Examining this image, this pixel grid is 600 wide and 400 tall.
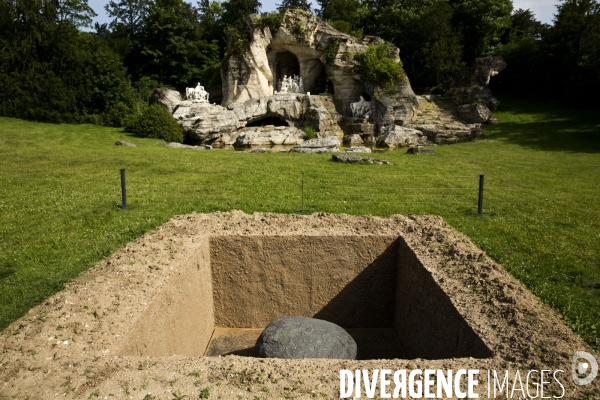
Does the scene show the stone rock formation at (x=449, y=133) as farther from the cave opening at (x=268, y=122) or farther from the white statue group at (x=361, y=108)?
the cave opening at (x=268, y=122)

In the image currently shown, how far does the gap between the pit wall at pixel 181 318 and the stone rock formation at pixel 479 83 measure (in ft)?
101

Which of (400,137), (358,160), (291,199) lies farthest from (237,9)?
(291,199)

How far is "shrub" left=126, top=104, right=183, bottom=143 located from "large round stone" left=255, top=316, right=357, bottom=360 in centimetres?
2352

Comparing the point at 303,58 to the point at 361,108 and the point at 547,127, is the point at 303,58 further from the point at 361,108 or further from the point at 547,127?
the point at 547,127

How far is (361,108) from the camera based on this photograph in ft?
106

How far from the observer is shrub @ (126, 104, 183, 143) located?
1080 inches

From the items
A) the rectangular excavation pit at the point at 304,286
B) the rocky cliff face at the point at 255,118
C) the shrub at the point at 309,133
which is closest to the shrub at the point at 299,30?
the rocky cliff face at the point at 255,118

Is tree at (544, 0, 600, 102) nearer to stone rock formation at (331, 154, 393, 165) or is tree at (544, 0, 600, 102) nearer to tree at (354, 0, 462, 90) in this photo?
tree at (354, 0, 462, 90)

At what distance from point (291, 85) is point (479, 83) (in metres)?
15.3

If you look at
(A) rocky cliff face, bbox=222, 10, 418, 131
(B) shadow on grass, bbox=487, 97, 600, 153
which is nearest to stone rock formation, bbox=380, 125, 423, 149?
(A) rocky cliff face, bbox=222, 10, 418, 131

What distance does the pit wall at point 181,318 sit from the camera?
534cm

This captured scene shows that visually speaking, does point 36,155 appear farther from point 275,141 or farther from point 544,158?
point 544,158

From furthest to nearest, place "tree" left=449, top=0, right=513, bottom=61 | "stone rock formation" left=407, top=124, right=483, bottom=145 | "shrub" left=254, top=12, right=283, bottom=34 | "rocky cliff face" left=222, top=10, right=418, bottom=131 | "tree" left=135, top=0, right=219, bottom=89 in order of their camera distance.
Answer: "tree" left=135, top=0, right=219, bottom=89 < "tree" left=449, top=0, right=513, bottom=61 < "shrub" left=254, top=12, right=283, bottom=34 < "rocky cliff face" left=222, top=10, right=418, bottom=131 < "stone rock formation" left=407, top=124, right=483, bottom=145

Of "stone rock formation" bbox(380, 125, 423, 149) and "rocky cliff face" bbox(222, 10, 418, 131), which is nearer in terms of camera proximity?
"stone rock formation" bbox(380, 125, 423, 149)
